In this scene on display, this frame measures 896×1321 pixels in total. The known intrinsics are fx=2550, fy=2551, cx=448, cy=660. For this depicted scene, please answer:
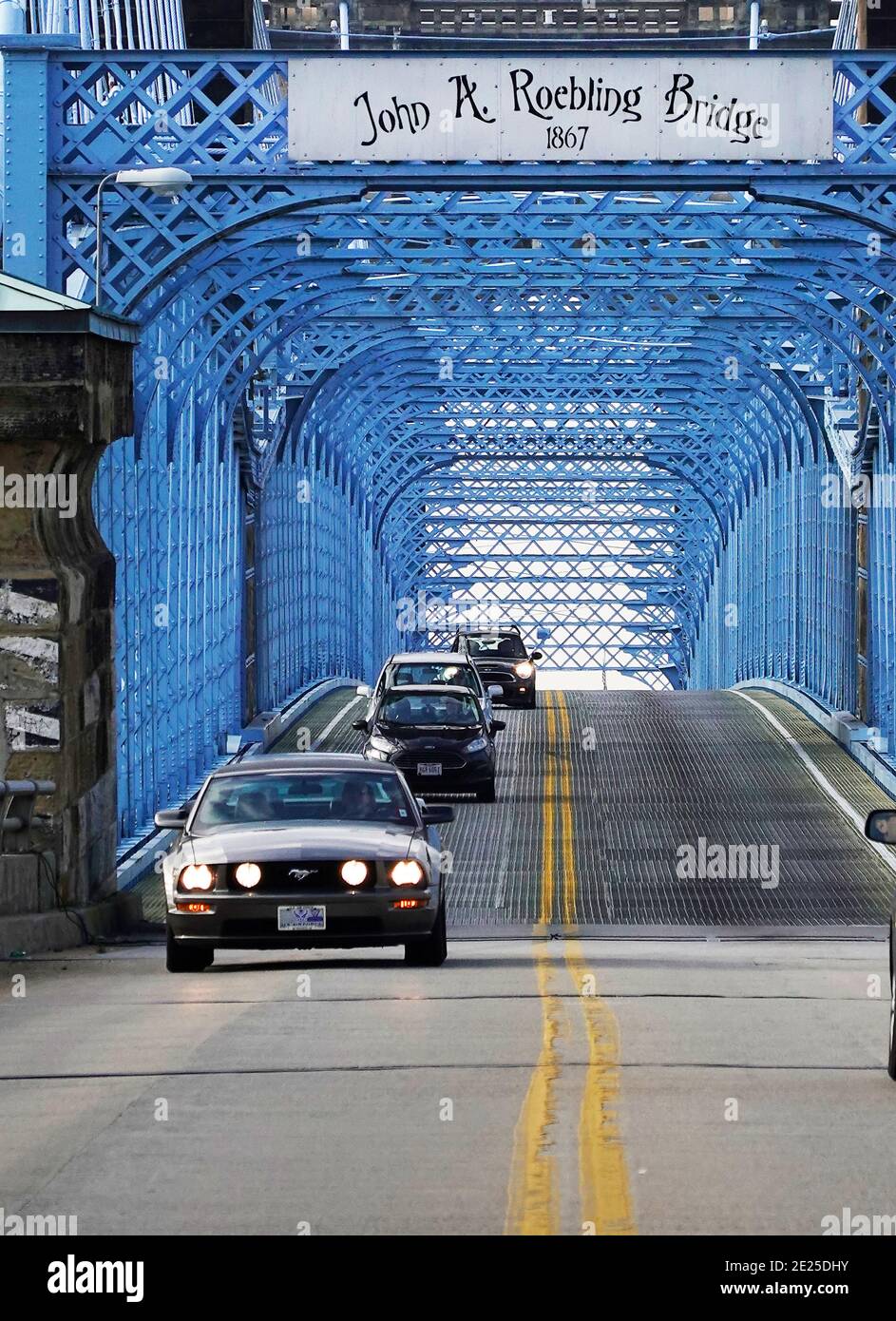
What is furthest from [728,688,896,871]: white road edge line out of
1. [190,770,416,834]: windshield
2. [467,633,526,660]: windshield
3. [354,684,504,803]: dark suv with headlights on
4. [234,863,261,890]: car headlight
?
[234,863,261,890]: car headlight

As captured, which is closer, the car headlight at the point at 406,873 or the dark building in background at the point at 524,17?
the car headlight at the point at 406,873

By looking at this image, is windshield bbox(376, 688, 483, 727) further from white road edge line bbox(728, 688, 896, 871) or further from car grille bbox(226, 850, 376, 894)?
car grille bbox(226, 850, 376, 894)

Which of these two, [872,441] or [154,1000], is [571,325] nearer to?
[872,441]

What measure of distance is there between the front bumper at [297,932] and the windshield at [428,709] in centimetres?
1721

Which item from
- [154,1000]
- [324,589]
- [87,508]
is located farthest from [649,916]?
[324,589]

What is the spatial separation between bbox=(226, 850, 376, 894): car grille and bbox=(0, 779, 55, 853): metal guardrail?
11.0ft

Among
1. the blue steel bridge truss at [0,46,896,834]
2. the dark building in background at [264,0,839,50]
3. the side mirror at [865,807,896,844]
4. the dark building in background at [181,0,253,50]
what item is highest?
the dark building in background at [264,0,839,50]

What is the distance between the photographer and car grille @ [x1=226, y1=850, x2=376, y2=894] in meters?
15.4

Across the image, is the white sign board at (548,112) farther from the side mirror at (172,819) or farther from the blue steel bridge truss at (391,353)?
the side mirror at (172,819)

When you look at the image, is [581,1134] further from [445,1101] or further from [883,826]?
[883,826]

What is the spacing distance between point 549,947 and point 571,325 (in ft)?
104

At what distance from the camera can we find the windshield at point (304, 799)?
16.6 metres

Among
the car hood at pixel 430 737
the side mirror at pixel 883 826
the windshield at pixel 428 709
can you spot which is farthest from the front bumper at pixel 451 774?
the side mirror at pixel 883 826
